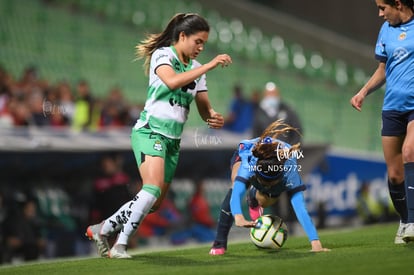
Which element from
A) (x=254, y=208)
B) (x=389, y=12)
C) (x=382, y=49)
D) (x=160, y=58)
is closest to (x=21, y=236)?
(x=254, y=208)

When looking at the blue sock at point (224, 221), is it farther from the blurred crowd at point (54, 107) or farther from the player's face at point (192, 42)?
the blurred crowd at point (54, 107)

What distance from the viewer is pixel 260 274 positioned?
24.1ft

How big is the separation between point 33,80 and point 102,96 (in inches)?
164

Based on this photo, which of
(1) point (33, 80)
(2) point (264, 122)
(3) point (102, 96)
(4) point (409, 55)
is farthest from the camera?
(3) point (102, 96)

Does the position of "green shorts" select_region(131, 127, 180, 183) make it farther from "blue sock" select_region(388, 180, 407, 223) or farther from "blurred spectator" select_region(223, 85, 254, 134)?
"blurred spectator" select_region(223, 85, 254, 134)

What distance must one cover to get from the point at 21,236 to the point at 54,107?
107 inches

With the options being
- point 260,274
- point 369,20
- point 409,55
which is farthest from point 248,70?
point 260,274

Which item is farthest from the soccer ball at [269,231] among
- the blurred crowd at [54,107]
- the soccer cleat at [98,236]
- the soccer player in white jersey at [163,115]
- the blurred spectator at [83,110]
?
the blurred spectator at [83,110]

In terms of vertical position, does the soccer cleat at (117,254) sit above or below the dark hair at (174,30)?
below

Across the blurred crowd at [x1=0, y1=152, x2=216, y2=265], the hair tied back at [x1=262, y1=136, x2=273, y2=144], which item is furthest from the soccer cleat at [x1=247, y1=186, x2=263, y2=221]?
the blurred crowd at [x1=0, y1=152, x2=216, y2=265]

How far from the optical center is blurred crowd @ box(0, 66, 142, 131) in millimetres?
15758

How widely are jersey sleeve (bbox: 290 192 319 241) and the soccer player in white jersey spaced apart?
Answer: 3.31ft

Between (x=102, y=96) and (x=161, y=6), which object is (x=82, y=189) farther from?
(x=161, y=6)

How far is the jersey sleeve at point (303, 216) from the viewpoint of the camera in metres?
8.87
